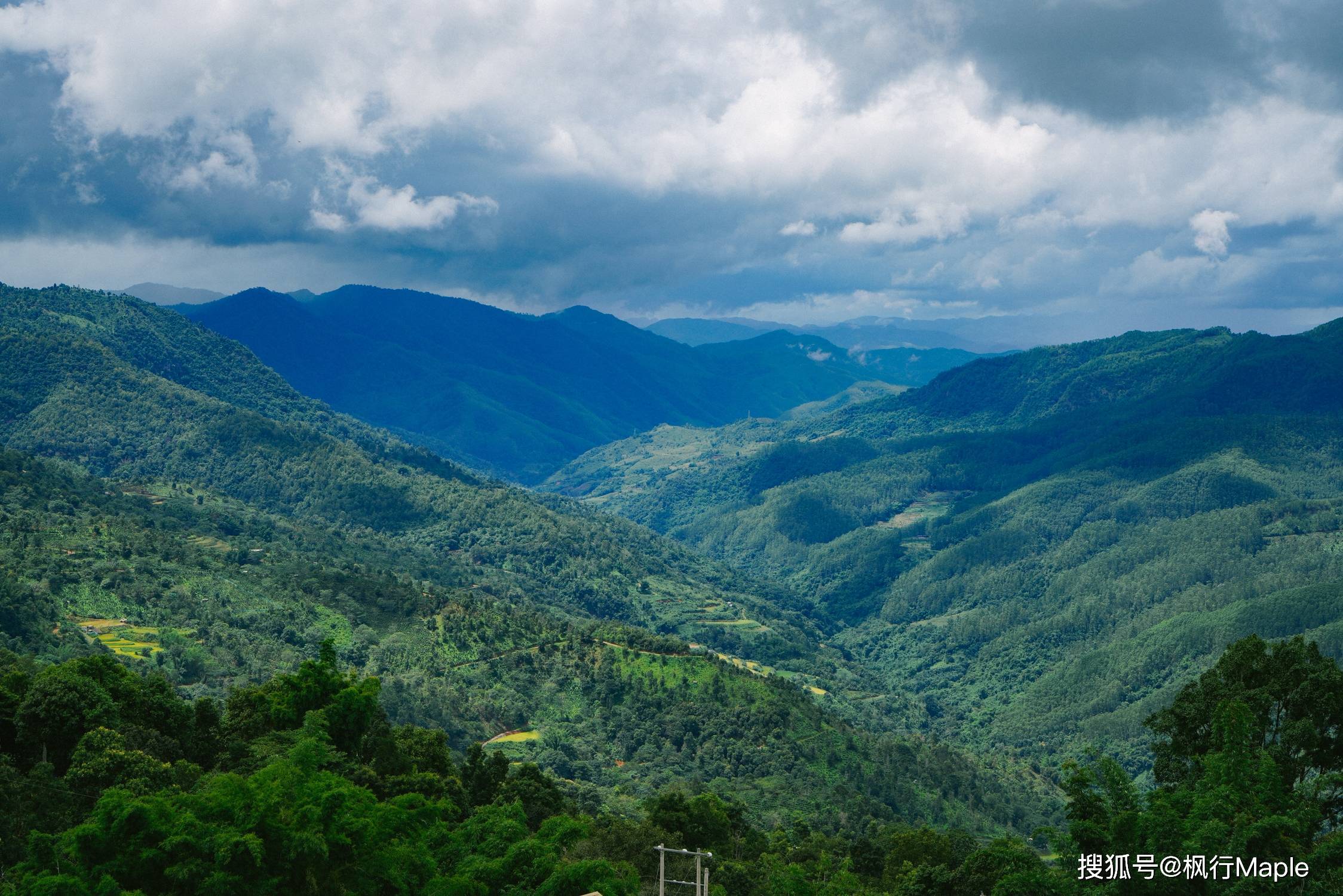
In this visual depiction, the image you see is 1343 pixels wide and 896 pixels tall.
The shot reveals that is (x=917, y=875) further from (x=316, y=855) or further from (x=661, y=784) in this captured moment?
(x=661, y=784)

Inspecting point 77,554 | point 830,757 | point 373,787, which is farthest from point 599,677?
point 373,787

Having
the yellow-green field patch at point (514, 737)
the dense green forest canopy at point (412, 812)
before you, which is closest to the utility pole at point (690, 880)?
the dense green forest canopy at point (412, 812)

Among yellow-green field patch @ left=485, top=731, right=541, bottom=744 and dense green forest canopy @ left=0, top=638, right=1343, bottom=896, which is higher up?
dense green forest canopy @ left=0, top=638, right=1343, bottom=896

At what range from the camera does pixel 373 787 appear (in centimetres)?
6191

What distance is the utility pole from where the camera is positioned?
166ft

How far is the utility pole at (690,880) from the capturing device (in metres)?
50.7

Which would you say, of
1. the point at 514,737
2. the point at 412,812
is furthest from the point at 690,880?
the point at 514,737

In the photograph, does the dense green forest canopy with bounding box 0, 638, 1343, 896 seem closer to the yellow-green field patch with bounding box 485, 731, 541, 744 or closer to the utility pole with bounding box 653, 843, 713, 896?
the utility pole with bounding box 653, 843, 713, 896

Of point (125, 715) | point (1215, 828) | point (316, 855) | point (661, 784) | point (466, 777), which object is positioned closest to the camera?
point (316, 855)

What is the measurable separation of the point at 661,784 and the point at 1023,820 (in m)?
54.0

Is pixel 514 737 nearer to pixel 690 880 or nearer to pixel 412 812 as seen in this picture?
pixel 690 880

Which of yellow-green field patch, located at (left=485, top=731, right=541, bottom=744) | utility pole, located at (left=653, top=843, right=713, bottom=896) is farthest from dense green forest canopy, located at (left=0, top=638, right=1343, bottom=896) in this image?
yellow-green field patch, located at (left=485, top=731, right=541, bottom=744)

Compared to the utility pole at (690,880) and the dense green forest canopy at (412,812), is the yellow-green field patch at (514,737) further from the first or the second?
the utility pole at (690,880)

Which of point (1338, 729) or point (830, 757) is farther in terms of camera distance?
point (830, 757)
